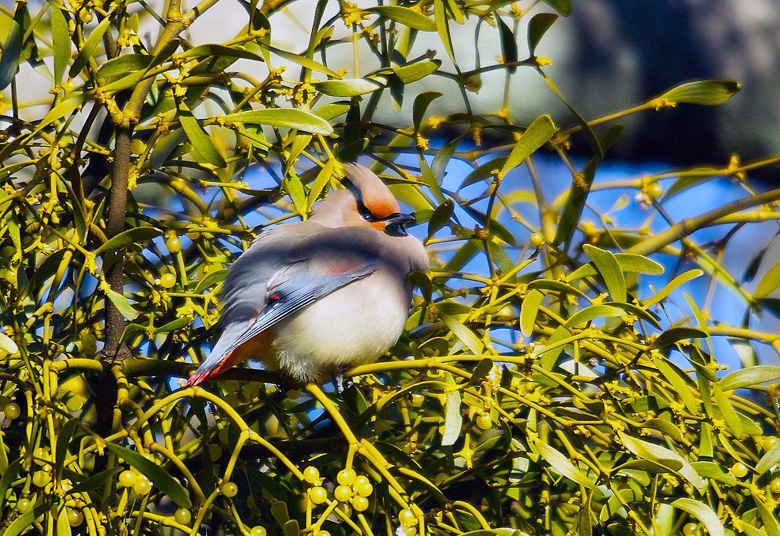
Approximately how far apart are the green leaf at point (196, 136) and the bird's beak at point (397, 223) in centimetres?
50

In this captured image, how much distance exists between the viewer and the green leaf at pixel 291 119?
1.19 metres

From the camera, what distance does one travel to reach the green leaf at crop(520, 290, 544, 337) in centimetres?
117

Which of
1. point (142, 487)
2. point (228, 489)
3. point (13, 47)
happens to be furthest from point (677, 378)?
point (13, 47)

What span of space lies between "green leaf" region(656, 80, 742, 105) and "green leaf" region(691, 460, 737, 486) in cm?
50

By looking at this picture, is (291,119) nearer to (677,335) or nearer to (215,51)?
(215,51)

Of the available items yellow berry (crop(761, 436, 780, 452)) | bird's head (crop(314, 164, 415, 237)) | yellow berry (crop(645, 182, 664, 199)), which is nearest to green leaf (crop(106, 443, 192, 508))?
bird's head (crop(314, 164, 415, 237))

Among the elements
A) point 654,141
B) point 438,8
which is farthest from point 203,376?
point 654,141

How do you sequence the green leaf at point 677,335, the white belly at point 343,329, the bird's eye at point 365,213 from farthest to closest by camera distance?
the bird's eye at point 365,213, the white belly at point 343,329, the green leaf at point 677,335

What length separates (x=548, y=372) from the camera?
1.18 metres

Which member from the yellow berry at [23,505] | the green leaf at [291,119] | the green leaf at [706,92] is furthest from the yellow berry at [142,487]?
the green leaf at [706,92]

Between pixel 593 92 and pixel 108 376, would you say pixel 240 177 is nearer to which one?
pixel 108 376

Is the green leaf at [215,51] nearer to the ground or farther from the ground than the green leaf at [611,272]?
farther from the ground

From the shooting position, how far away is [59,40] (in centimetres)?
114

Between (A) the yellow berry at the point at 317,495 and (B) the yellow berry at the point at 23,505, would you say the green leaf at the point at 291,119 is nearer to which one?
(A) the yellow berry at the point at 317,495
